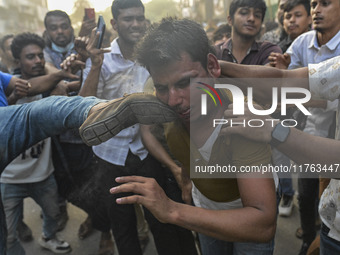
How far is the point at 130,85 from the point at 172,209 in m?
1.52

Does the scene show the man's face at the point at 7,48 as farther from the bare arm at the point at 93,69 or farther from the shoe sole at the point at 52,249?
the bare arm at the point at 93,69

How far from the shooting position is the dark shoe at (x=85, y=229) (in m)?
3.45

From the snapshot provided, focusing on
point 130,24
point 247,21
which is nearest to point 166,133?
point 130,24

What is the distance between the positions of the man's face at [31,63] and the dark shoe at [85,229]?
5.22 feet

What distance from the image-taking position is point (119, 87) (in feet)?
8.57

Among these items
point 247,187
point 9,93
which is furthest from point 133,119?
point 9,93

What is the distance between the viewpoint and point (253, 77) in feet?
6.21

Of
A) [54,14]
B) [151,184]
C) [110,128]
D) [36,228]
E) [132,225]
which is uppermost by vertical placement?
[54,14]

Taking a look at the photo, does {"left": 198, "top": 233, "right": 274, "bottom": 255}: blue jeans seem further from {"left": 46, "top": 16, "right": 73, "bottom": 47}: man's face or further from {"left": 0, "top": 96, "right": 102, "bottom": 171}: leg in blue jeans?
{"left": 46, "top": 16, "right": 73, "bottom": 47}: man's face

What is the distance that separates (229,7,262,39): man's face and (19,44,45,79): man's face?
6.16ft

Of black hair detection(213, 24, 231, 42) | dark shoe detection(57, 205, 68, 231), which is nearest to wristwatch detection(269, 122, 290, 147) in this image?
dark shoe detection(57, 205, 68, 231)

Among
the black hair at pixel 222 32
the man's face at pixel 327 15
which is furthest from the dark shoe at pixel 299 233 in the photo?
the black hair at pixel 222 32

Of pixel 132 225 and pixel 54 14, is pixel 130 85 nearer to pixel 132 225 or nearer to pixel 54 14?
pixel 132 225

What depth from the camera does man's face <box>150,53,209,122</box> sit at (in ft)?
5.15
